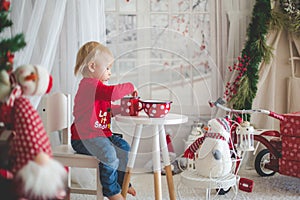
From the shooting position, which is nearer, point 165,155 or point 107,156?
point 107,156

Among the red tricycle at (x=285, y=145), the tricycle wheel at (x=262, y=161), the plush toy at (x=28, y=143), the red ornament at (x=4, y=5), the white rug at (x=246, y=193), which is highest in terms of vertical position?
the red ornament at (x=4, y=5)

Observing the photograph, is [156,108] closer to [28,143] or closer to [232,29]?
[28,143]

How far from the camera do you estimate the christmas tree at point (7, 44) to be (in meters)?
1.48

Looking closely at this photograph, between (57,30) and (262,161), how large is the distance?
1.71m

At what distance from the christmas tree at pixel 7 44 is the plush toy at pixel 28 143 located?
0.04m

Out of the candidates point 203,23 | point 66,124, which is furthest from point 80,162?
point 203,23

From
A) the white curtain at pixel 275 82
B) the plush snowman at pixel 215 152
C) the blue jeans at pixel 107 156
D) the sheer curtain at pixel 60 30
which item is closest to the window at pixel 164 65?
the plush snowman at pixel 215 152

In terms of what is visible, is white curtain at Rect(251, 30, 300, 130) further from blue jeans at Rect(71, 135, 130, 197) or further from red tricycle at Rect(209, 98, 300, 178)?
blue jeans at Rect(71, 135, 130, 197)

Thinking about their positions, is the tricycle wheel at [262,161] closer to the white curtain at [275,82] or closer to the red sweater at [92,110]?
the white curtain at [275,82]

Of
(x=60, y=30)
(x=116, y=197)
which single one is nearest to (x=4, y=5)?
(x=116, y=197)

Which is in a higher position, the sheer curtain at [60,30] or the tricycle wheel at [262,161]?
the sheer curtain at [60,30]

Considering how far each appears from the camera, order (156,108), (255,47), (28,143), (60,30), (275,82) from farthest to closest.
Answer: (275,82) < (255,47) < (60,30) < (156,108) < (28,143)

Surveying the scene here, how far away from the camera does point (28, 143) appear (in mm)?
1428

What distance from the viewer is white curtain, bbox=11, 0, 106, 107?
2.78 meters
